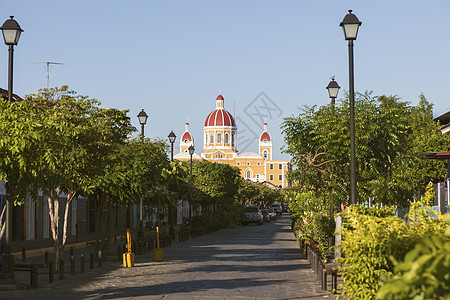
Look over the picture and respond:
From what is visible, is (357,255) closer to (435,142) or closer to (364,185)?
(364,185)

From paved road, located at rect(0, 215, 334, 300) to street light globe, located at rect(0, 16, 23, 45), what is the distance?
581 centimetres

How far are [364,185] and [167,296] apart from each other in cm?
812

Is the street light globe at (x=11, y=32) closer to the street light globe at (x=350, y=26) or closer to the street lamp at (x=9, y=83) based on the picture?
the street lamp at (x=9, y=83)

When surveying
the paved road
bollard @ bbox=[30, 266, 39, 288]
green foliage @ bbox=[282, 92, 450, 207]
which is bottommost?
the paved road

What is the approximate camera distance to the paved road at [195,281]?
47.0 feet

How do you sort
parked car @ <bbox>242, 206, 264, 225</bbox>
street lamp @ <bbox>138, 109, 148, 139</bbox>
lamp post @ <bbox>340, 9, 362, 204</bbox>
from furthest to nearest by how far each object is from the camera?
parked car @ <bbox>242, 206, 264, 225</bbox>, street lamp @ <bbox>138, 109, 148, 139</bbox>, lamp post @ <bbox>340, 9, 362, 204</bbox>

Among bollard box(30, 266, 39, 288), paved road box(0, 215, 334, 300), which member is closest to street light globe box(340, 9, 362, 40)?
paved road box(0, 215, 334, 300)

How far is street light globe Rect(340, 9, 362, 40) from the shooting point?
54.2 ft

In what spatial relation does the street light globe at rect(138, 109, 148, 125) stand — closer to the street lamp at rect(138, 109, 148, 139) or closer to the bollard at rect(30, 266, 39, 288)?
the street lamp at rect(138, 109, 148, 139)

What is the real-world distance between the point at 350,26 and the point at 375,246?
8449 millimetres

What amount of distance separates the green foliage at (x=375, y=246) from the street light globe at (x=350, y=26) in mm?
7743

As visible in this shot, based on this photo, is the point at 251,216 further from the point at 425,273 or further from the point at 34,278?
the point at 425,273

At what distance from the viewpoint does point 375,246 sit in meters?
9.37

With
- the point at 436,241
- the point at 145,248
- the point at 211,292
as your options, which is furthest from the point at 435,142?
the point at 436,241
